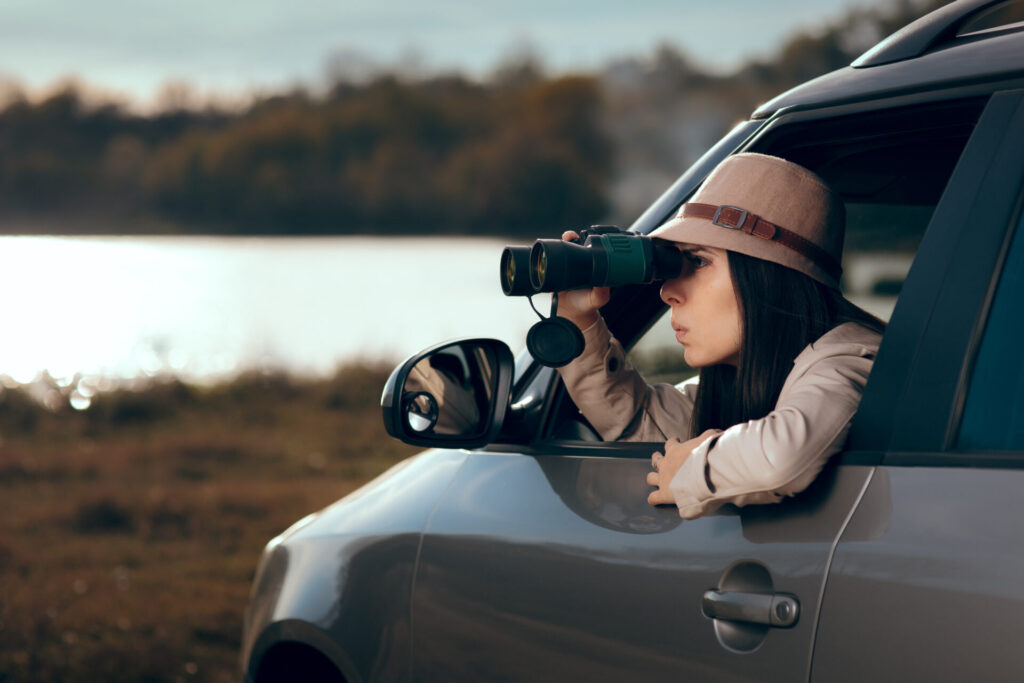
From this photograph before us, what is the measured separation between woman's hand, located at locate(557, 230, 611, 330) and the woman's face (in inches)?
4.4

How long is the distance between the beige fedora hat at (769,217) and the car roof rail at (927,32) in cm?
22

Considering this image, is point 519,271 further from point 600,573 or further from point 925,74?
point 925,74

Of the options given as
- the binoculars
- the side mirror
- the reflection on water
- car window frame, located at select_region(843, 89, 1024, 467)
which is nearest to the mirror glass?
the side mirror

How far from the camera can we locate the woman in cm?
161

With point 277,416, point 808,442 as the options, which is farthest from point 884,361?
point 277,416

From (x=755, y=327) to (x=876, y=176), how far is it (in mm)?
725

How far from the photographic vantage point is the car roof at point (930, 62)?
1.64m

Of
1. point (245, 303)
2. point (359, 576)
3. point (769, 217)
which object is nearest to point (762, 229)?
point (769, 217)

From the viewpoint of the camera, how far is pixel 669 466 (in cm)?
174

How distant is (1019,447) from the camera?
4.86 feet

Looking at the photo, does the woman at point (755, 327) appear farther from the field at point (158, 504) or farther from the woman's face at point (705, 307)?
the field at point (158, 504)

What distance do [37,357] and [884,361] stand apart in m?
16.3

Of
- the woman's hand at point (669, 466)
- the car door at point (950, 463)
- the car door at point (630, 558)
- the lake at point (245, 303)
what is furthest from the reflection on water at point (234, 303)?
the car door at point (950, 463)

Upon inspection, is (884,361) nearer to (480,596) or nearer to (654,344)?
(480,596)
